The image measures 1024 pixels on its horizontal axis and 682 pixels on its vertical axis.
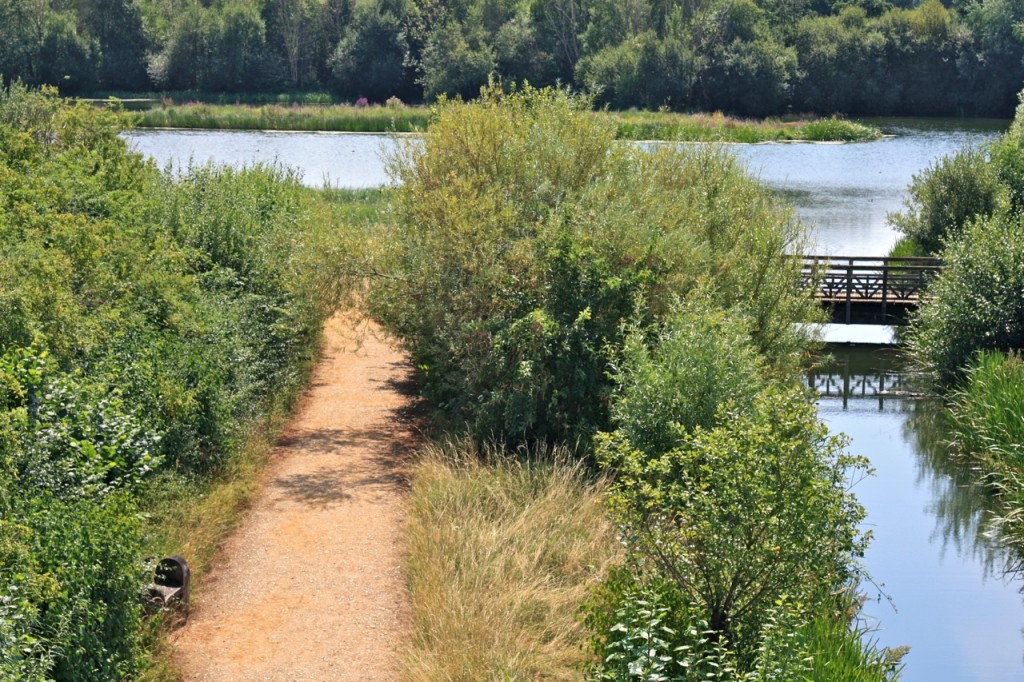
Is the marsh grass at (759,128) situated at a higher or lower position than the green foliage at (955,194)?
higher

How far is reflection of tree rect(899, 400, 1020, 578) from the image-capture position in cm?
1698

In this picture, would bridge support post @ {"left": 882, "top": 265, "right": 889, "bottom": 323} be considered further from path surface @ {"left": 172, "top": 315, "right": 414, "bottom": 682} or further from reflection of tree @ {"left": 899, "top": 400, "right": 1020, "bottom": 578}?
path surface @ {"left": 172, "top": 315, "right": 414, "bottom": 682}

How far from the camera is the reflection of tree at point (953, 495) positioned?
16984 mm

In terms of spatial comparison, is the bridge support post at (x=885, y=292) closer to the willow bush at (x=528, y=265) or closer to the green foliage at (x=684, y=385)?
the willow bush at (x=528, y=265)

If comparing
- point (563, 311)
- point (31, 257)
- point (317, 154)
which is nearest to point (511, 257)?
point (563, 311)

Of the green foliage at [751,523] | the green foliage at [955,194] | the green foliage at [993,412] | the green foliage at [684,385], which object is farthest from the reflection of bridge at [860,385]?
the green foliage at [751,523]

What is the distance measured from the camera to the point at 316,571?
503 inches

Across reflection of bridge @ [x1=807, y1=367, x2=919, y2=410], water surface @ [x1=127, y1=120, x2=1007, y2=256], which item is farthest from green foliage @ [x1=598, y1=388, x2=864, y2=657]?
water surface @ [x1=127, y1=120, x2=1007, y2=256]

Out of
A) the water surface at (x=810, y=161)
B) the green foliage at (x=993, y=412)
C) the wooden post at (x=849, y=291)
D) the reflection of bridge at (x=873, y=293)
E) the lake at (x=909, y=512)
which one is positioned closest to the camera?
the lake at (x=909, y=512)

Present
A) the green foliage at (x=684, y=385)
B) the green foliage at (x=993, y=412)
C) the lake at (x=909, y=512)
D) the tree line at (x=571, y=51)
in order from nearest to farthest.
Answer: the green foliage at (x=684, y=385) < the lake at (x=909, y=512) < the green foliage at (x=993, y=412) < the tree line at (x=571, y=51)

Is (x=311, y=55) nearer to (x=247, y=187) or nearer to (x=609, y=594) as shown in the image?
(x=247, y=187)

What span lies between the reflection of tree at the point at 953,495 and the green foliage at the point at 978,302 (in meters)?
1.27

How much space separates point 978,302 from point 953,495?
5393 millimetres

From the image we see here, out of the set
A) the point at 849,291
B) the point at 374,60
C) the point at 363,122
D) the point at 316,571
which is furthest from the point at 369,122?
the point at 316,571
